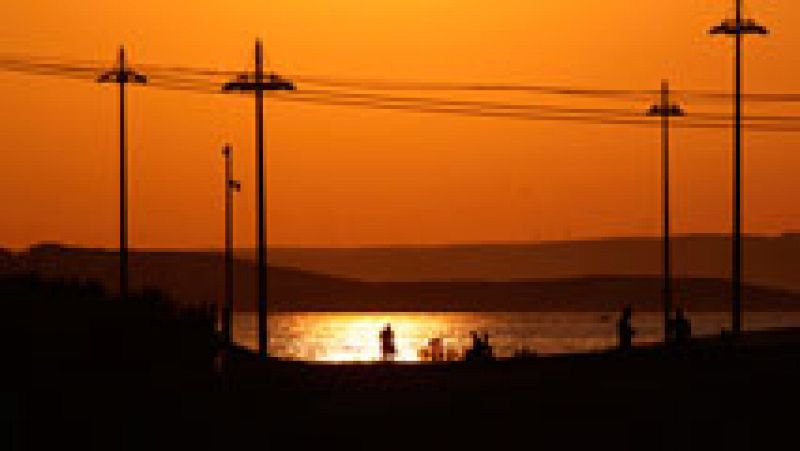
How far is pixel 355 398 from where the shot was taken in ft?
172

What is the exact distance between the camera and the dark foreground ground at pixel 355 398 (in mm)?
40125

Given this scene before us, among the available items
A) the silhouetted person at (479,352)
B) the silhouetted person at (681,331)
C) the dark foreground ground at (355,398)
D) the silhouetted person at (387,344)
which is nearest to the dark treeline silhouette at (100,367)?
the dark foreground ground at (355,398)

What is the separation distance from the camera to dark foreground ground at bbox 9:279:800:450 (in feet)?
132

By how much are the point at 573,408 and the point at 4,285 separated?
3446cm

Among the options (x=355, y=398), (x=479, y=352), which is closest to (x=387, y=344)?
(x=479, y=352)

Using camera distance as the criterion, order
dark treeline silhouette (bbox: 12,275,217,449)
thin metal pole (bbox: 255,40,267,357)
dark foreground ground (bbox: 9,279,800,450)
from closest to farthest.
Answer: dark treeline silhouette (bbox: 12,275,217,449)
dark foreground ground (bbox: 9,279,800,450)
thin metal pole (bbox: 255,40,267,357)

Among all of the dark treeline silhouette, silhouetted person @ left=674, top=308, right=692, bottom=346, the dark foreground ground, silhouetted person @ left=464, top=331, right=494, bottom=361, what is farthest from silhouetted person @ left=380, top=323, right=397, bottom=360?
the dark foreground ground

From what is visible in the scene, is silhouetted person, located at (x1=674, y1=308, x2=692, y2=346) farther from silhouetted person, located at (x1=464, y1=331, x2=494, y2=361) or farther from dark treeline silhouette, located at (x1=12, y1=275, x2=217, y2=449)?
dark treeline silhouette, located at (x1=12, y1=275, x2=217, y2=449)

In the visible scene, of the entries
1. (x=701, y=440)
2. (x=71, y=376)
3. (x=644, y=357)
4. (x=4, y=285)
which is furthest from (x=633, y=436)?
(x=4, y=285)

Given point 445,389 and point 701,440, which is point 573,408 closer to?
point 701,440

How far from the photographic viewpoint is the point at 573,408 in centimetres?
4616

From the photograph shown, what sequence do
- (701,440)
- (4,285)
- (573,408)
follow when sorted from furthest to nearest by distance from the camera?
(4,285) < (573,408) < (701,440)

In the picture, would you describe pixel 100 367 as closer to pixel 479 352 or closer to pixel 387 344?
pixel 479 352

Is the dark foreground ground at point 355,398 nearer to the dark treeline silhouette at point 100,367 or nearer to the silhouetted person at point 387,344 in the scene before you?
the dark treeline silhouette at point 100,367
